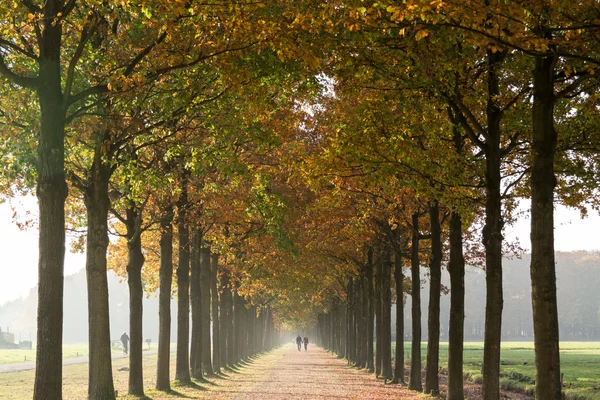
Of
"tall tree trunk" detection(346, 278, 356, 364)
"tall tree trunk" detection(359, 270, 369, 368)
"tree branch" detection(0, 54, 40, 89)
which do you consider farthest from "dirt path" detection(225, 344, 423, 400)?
"tall tree trunk" detection(346, 278, 356, 364)

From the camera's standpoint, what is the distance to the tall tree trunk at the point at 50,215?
37.3ft

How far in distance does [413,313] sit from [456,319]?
7.82m

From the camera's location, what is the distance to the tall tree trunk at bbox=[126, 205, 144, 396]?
21094mm

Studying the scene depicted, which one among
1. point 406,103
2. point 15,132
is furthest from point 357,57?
point 15,132

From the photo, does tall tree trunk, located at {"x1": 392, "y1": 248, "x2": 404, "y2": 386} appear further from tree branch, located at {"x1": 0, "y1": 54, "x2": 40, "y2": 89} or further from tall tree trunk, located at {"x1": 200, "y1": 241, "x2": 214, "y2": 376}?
tree branch, located at {"x1": 0, "y1": 54, "x2": 40, "y2": 89}

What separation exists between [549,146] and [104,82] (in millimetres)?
8758

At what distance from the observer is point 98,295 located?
1638cm

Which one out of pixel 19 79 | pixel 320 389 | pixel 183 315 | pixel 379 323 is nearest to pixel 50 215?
pixel 19 79

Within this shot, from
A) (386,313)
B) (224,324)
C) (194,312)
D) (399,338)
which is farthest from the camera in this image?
(224,324)

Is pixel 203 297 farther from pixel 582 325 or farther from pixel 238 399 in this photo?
pixel 582 325

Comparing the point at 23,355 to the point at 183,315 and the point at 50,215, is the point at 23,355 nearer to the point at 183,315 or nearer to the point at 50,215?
the point at 183,315

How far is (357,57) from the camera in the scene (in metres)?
14.3

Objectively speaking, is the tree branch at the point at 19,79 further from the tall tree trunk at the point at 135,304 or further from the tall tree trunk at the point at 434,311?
the tall tree trunk at the point at 434,311

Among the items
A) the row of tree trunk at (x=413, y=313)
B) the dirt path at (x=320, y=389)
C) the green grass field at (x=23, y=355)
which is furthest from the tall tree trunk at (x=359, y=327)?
the green grass field at (x=23, y=355)
